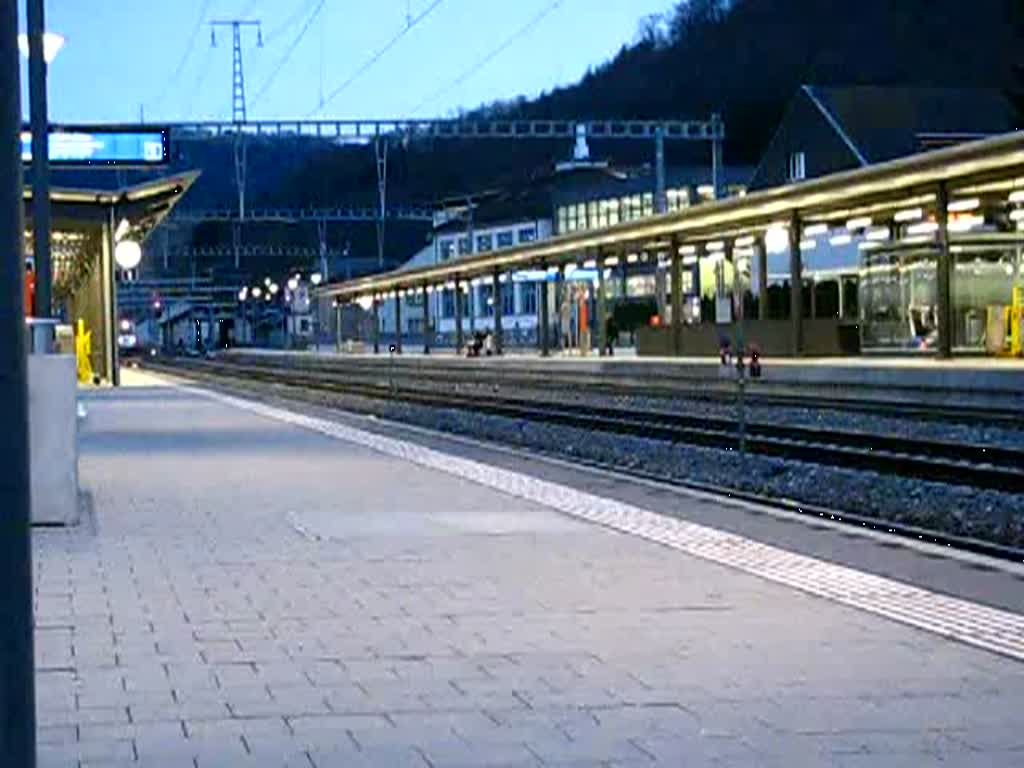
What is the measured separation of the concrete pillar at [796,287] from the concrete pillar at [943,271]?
22.3 feet

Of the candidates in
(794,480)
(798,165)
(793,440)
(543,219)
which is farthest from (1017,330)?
(543,219)

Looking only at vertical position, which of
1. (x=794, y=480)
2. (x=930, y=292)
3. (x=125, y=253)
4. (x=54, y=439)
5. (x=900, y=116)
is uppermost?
(x=900, y=116)

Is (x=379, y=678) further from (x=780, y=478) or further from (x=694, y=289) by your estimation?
(x=694, y=289)

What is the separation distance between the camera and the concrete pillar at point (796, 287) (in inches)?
1779

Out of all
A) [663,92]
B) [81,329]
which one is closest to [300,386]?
[81,329]

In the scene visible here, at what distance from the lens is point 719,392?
3969 centimetres

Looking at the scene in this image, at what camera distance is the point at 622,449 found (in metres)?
24.8

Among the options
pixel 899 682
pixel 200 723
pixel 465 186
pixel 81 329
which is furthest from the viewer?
pixel 465 186

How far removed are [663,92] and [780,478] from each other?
183 feet

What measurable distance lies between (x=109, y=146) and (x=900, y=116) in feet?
150

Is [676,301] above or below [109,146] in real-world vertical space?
below

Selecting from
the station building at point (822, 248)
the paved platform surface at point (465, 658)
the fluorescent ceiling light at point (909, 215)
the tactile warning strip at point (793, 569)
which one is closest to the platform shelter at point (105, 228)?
the station building at point (822, 248)

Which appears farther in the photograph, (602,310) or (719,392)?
(602,310)

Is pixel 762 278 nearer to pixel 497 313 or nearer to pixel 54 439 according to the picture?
pixel 497 313
